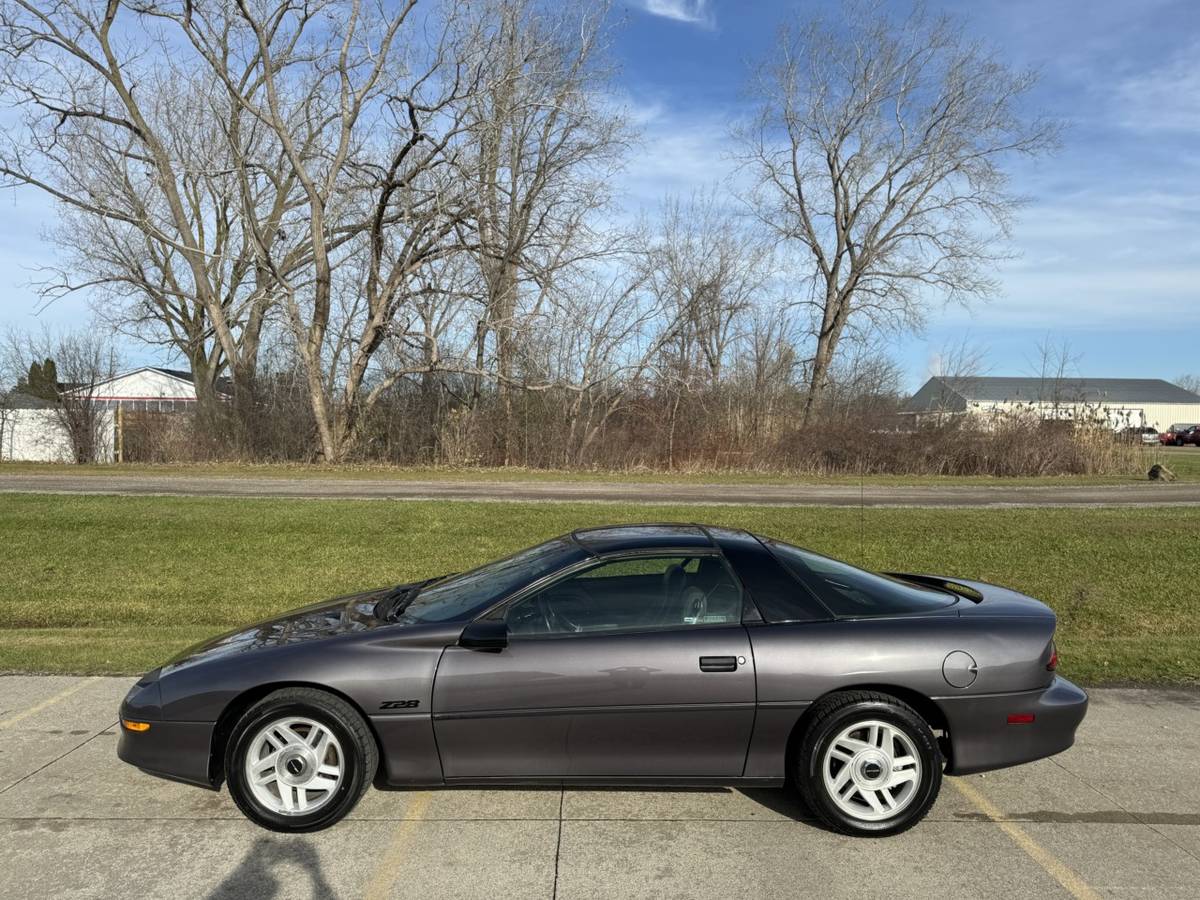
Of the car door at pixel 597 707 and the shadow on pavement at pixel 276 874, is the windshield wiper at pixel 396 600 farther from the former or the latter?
the shadow on pavement at pixel 276 874

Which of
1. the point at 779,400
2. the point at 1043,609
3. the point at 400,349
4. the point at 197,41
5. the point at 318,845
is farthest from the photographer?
the point at 779,400

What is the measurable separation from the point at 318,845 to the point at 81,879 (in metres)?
0.88

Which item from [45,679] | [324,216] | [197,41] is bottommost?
[45,679]

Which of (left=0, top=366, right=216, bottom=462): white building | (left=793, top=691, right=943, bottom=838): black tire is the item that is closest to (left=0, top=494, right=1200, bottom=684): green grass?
(left=793, top=691, right=943, bottom=838): black tire

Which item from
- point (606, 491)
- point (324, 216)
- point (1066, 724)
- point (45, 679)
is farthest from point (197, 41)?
point (1066, 724)

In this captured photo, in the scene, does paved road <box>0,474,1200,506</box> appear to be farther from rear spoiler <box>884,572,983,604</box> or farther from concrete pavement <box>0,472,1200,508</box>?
rear spoiler <box>884,572,983,604</box>

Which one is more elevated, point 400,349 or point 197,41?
point 197,41

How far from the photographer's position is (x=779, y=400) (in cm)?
2984

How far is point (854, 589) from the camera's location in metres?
4.48

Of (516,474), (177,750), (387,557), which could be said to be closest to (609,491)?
(516,474)

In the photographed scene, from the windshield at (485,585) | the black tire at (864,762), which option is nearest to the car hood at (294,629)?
the windshield at (485,585)

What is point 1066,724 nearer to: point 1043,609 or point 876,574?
point 1043,609

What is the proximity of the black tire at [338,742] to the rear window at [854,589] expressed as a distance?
2137 mm

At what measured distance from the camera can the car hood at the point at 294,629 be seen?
168 inches
